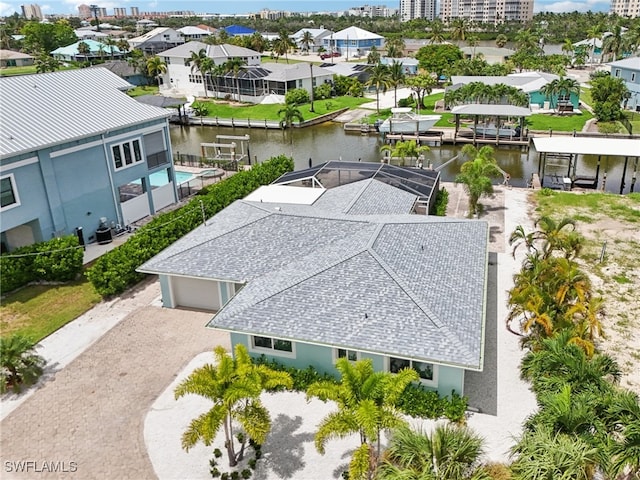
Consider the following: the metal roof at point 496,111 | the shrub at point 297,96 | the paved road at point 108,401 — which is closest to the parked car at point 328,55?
the shrub at point 297,96

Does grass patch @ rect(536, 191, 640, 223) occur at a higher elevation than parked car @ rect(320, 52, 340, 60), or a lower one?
lower

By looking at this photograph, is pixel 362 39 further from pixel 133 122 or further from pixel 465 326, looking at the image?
pixel 465 326

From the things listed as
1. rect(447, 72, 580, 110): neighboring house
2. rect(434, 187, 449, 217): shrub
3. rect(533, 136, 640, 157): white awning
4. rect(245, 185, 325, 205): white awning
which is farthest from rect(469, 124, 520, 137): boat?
rect(245, 185, 325, 205): white awning

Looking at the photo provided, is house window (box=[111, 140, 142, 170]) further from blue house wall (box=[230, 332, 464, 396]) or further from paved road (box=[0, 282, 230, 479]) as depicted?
blue house wall (box=[230, 332, 464, 396])

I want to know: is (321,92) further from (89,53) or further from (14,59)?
(14,59)

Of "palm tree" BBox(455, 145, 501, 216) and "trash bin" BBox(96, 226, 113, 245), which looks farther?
"palm tree" BBox(455, 145, 501, 216)

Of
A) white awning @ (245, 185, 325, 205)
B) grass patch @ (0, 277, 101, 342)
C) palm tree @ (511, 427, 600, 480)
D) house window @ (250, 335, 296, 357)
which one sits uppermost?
white awning @ (245, 185, 325, 205)

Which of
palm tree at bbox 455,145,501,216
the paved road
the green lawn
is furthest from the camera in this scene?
the green lawn

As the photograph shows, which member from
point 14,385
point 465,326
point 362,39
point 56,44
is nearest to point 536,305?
point 465,326
